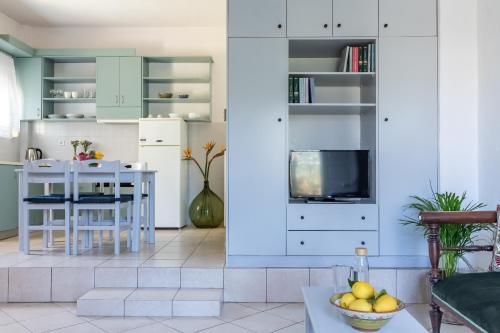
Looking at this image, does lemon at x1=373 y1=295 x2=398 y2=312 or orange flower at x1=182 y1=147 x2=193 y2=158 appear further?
orange flower at x1=182 y1=147 x2=193 y2=158

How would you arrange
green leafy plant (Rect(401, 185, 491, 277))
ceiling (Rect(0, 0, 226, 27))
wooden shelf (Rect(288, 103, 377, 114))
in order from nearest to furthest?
green leafy plant (Rect(401, 185, 491, 277)) < wooden shelf (Rect(288, 103, 377, 114)) < ceiling (Rect(0, 0, 226, 27))

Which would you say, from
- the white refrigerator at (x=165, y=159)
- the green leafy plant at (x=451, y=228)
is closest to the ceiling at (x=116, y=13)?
the white refrigerator at (x=165, y=159)

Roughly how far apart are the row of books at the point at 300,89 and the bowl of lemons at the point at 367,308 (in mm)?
2030

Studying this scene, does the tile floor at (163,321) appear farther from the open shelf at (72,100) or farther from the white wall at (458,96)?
the open shelf at (72,100)

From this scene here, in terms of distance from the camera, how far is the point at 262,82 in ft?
10.6

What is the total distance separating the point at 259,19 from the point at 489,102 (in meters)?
1.88

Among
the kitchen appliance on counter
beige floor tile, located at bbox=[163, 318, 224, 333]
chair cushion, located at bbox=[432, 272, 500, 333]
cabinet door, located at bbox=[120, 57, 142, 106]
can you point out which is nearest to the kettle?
the kitchen appliance on counter

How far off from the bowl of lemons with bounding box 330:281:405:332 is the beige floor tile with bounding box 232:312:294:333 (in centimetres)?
115

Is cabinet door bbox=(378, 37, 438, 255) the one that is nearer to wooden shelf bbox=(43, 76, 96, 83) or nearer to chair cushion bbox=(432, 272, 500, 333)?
chair cushion bbox=(432, 272, 500, 333)

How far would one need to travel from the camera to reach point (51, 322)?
264 centimetres

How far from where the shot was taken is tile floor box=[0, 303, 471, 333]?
2.53m

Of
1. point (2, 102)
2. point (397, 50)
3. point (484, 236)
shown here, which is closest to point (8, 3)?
point (2, 102)

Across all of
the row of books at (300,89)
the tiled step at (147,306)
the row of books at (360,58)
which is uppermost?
the row of books at (360,58)

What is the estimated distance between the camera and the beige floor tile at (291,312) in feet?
9.06
